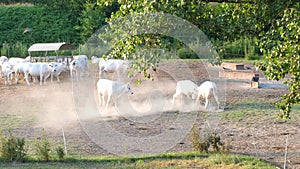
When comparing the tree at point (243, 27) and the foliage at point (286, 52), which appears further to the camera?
the tree at point (243, 27)

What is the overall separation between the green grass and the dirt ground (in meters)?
0.50

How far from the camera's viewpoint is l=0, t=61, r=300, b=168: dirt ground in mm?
9500

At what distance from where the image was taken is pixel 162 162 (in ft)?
26.7

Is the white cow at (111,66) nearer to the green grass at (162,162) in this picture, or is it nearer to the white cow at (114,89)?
the white cow at (114,89)

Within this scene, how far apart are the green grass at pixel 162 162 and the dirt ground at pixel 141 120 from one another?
50 centimetres

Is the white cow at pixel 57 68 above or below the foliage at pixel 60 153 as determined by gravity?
above

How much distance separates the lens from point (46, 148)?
8.37 metres

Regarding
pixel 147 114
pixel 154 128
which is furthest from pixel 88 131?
pixel 147 114

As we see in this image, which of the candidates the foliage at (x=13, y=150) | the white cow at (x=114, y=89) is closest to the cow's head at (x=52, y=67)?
the white cow at (x=114, y=89)

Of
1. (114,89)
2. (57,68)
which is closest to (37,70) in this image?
(57,68)

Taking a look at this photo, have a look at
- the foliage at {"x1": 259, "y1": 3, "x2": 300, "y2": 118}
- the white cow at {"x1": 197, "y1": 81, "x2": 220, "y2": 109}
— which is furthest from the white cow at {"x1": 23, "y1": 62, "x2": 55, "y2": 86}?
the foliage at {"x1": 259, "y1": 3, "x2": 300, "y2": 118}

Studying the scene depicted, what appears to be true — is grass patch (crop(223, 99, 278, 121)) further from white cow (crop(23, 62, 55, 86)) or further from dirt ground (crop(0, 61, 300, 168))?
white cow (crop(23, 62, 55, 86))

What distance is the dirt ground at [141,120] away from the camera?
9.50 meters

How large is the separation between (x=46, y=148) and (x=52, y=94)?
25.2 feet
